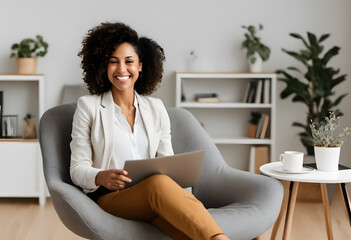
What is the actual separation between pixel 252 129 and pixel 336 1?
1.27 metres

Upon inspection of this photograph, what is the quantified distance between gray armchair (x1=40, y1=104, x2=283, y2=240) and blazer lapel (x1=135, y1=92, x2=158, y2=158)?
283 mm

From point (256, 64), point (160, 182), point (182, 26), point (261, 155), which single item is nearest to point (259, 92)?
point (256, 64)

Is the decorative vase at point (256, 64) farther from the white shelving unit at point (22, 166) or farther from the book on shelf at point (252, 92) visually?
the white shelving unit at point (22, 166)

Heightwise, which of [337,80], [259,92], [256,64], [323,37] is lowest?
[259,92]

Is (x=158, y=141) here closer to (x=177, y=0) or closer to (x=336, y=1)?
(x=177, y=0)

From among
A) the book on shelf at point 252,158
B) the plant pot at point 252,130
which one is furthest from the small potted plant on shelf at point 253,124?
the book on shelf at point 252,158

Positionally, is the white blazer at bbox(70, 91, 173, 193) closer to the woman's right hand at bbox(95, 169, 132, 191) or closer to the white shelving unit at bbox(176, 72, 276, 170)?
the woman's right hand at bbox(95, 169, 132, 191)

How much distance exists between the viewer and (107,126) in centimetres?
218

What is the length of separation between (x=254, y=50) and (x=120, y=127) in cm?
213

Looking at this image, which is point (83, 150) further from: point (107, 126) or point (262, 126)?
point (262, 126)

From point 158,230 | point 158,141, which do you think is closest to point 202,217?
point 158,230

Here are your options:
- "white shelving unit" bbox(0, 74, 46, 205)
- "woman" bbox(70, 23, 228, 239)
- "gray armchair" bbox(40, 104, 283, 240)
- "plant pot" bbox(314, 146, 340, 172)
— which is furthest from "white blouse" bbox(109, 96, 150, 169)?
"white shelving unit" bbox(0, 74, 46, 205)

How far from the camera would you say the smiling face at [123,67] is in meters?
2.20

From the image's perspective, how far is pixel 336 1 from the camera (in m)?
4.24
